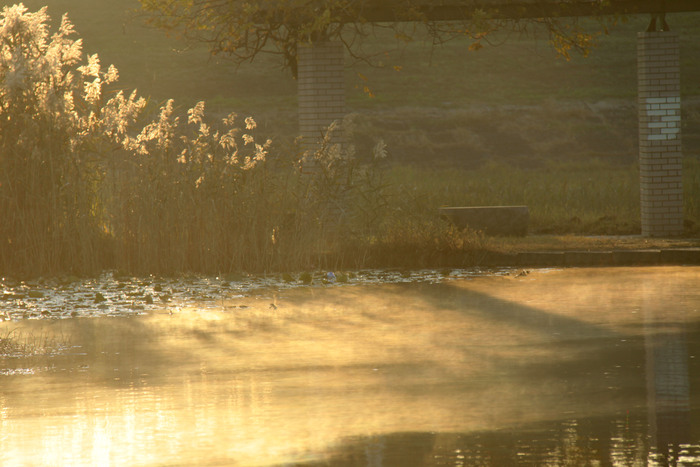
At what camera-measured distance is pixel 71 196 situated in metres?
14.0

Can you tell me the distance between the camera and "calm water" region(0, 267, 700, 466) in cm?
602

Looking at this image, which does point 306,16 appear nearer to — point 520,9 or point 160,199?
point 520,9

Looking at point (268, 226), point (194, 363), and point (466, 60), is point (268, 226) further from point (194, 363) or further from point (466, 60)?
point (466, 60)

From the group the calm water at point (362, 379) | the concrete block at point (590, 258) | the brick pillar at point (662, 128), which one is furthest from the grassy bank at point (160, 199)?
the brick pillar at point (662, 128)

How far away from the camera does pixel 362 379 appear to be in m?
7.84

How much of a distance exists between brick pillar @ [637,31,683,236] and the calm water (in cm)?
552

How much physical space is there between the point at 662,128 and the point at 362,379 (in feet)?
37.4

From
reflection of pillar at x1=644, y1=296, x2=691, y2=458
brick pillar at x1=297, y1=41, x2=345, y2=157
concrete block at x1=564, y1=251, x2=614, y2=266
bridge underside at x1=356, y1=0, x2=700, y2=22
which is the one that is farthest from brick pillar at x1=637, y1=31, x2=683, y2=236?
reflection of pillar at x1=644, y1=296, x2=691, y2=458

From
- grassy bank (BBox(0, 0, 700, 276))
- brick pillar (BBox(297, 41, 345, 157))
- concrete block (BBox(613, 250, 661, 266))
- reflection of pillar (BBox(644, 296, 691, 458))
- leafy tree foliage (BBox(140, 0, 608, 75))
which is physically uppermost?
leafy tree foliage (BBox(140, 0, 608, 75))

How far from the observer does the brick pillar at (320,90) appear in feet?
55.7

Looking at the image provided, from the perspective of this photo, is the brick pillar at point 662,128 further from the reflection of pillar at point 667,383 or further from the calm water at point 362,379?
the reflection of pillar at point 667,383

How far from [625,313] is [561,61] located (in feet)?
165

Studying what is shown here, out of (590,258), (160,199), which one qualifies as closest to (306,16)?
(160,199)

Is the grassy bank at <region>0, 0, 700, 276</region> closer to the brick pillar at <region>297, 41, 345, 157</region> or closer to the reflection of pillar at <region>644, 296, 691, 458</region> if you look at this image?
the brick pillar at <region>297, 41, 345, 157</region>
